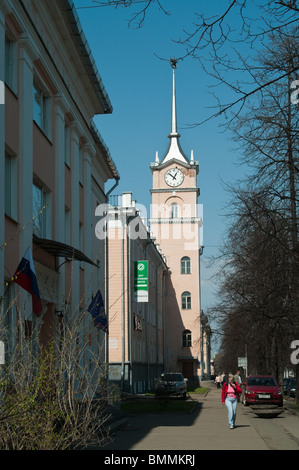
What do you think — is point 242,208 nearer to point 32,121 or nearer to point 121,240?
point 32,121

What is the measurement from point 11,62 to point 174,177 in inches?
2713

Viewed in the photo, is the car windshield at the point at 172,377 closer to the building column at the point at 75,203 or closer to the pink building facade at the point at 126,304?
the pink building facade at the point at 126,304

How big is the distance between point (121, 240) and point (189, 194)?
1505 inches

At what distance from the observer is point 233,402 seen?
20219 millimetres

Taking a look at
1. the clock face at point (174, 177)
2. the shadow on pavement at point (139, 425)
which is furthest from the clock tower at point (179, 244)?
the shadow on pavement at point (139, 425)

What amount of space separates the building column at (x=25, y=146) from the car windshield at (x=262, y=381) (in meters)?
19.0

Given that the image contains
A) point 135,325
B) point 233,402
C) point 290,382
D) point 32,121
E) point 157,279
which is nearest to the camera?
point 32,121

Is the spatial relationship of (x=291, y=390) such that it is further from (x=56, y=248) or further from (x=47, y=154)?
(x=56, y=248)

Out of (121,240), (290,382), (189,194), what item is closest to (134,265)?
(121,240)

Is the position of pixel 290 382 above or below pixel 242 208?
below

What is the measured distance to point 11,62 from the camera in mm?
15992

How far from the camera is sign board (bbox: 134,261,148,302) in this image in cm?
4294

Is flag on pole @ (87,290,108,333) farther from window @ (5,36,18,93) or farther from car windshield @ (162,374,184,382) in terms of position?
car windshield @ (162,374,184,382)

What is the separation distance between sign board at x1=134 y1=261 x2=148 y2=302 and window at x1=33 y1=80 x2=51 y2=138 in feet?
79.7
